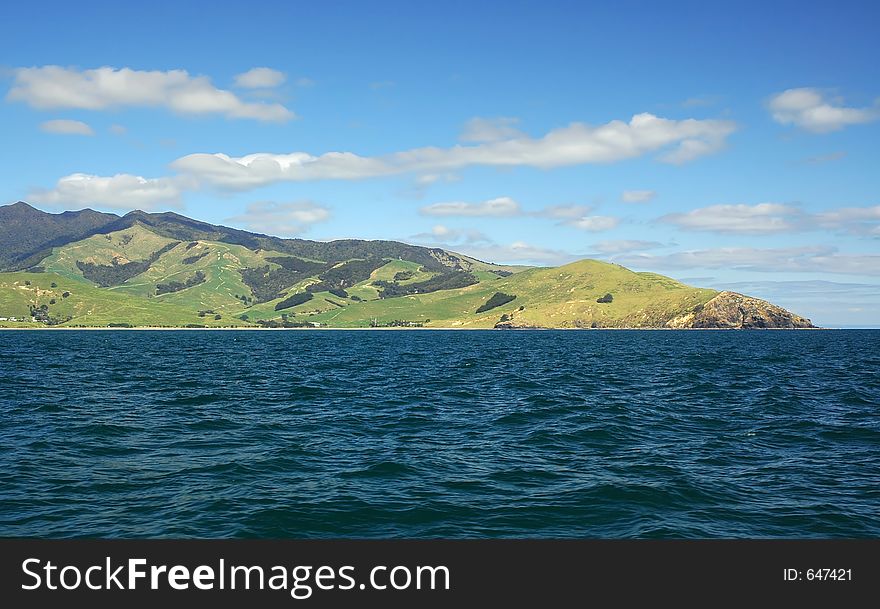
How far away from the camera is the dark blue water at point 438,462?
24266mm

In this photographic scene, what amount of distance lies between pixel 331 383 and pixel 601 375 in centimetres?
3751

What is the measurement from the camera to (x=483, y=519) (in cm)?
2448

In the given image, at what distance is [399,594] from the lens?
13.8 meters

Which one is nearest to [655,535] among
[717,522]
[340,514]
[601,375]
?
[717,522]

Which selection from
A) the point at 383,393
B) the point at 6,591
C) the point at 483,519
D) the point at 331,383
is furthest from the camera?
the point at 331,383

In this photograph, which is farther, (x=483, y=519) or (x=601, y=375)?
(x=601, y=375)

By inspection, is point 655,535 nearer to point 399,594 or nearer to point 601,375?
point 399,594

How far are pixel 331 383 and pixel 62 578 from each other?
64.0 meters

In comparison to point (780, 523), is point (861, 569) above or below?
above

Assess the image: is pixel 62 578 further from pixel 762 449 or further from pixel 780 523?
pixel 762 449

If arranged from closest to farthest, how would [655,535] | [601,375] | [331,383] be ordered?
[655,535]
[331,383]
[601,375]

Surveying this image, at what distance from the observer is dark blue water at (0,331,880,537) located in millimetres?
24266

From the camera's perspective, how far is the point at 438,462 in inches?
1347

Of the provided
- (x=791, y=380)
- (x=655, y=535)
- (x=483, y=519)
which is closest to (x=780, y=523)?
(x=655, y=535)
